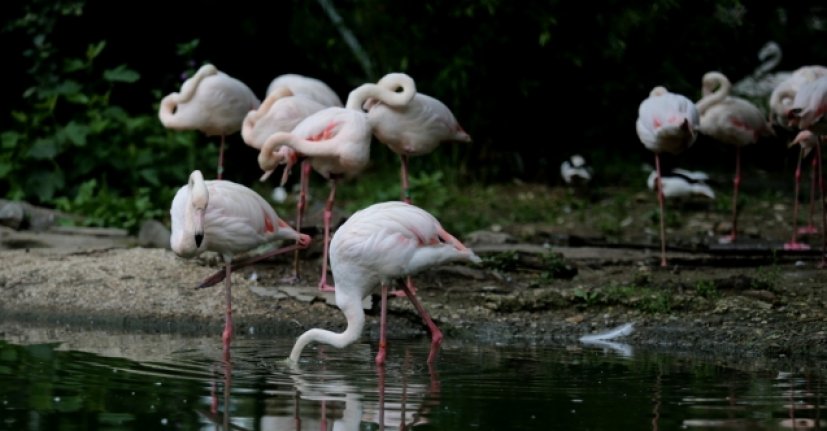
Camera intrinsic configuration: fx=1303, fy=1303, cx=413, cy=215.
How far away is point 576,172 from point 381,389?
6740mm

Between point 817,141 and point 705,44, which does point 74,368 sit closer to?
point 817,141

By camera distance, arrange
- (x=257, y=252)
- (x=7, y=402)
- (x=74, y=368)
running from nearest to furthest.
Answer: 1. (x=7, y=402)
2. (x=74, y=368)
3. (x=257, y=252)

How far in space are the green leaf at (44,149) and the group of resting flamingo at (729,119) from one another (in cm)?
485

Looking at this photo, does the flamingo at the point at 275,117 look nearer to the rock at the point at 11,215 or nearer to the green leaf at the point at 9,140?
the rock at the point at 11,215

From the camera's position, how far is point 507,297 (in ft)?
24.0

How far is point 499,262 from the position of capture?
8.16 metres

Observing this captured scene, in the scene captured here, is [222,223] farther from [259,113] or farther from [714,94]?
[714,94]

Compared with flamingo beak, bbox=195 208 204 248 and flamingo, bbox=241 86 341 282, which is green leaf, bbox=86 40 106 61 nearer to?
flamingo, bbox=241 86 341 282

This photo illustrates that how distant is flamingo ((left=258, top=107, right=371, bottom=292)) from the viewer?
24.9 ft

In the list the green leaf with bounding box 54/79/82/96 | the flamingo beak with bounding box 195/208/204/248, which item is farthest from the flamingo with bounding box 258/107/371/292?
the green leaf with bounding box 54/79/82/96

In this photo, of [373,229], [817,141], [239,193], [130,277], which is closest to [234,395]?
[373,229]

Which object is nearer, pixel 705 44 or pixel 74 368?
pixel 74 368

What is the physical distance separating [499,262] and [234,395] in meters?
3.32

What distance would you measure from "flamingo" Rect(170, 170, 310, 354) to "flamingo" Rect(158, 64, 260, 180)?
205 cm
